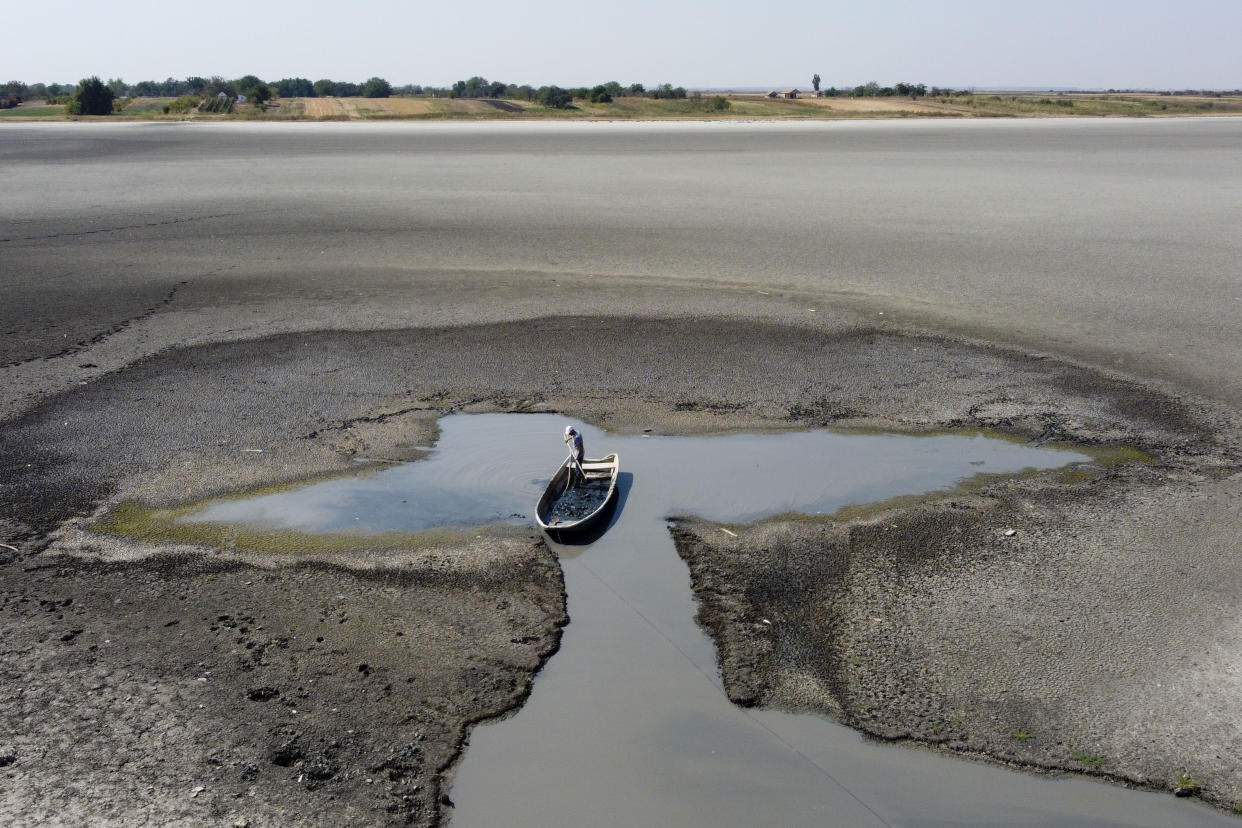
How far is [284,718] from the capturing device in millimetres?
6160

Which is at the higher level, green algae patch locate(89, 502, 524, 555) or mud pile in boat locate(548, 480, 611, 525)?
mud pile in boat locate(548, 480, 611, 525)

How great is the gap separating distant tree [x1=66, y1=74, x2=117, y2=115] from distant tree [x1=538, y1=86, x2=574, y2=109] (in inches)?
1486

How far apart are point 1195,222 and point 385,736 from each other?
23.0m

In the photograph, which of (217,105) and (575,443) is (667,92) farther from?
(575,443)

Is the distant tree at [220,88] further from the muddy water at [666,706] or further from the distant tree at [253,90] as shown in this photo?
the muddy water at [666,706]

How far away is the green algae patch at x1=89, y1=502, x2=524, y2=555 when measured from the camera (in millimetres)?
8438

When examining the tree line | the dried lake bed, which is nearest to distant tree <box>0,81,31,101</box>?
the tree line

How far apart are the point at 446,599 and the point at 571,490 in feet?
7.22

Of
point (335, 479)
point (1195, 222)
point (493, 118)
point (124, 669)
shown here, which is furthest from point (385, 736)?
point (493, 118)

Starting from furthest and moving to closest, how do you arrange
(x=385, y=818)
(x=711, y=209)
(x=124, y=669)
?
1. (x=711, y=209)
2. (x=124, y=669)
3. (x=385, y=818)

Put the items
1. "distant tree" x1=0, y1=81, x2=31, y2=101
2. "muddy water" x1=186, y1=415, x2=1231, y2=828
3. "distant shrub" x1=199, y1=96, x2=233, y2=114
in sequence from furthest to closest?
"distant tree" x1=0, y1=81, x2=31, y2=101, "distant shrub" x1=199, y1=96, x2=233, y2=114, "muddy water" x1=186, y1=415, x2=1231, y2=828

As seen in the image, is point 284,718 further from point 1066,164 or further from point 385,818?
point 1066,164

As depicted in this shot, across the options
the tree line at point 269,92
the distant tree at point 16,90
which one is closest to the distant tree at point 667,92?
the tree line at point 269,92

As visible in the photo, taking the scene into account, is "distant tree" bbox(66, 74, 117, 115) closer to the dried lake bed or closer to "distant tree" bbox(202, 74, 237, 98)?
"distant tree" bbox(202, 74, 237, 98)
